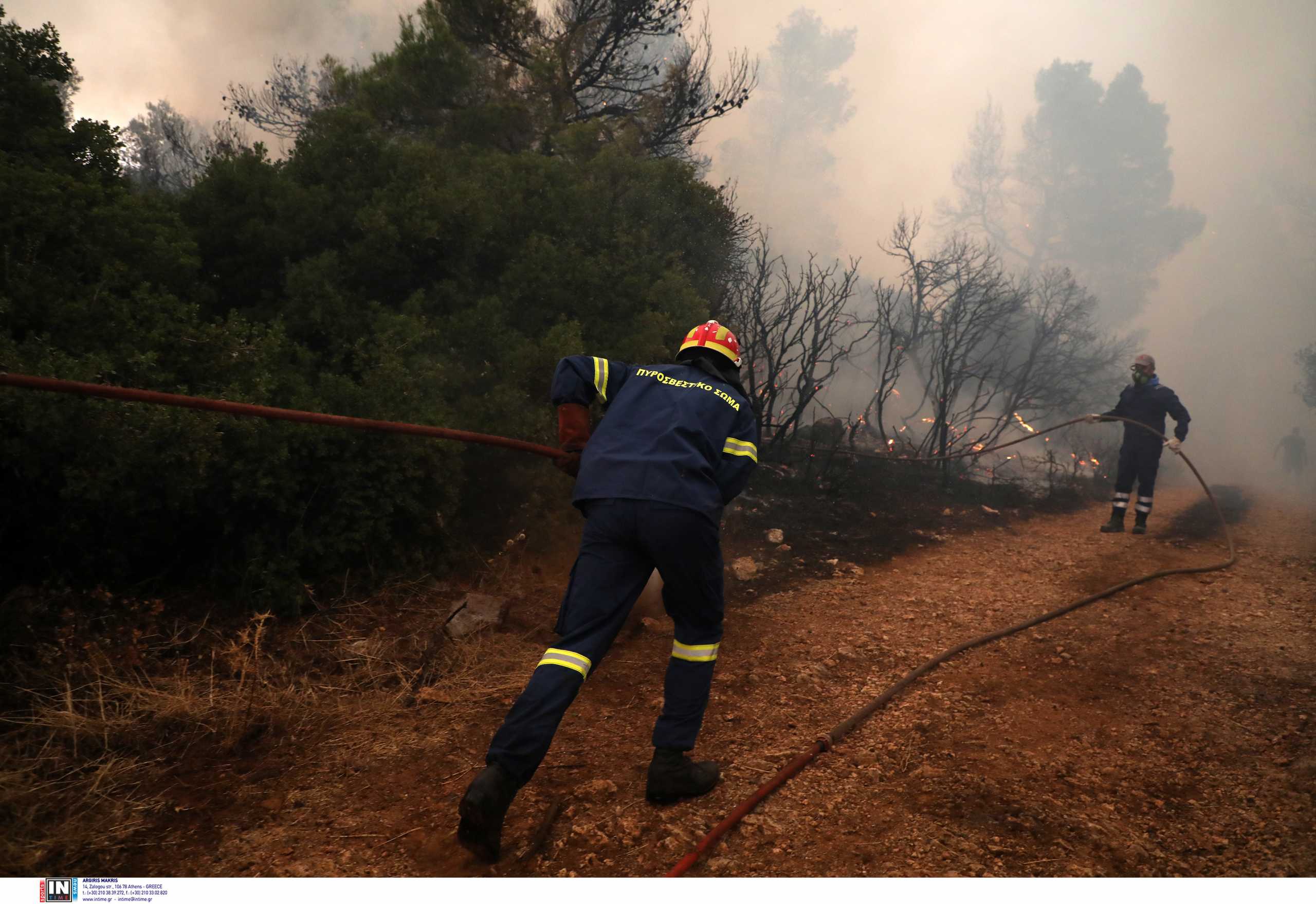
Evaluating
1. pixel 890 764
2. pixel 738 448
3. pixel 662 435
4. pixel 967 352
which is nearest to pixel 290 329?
pixel 662 435

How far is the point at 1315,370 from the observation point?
1081 inches

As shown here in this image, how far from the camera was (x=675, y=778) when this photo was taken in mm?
2768

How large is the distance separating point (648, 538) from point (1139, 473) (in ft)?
26.9

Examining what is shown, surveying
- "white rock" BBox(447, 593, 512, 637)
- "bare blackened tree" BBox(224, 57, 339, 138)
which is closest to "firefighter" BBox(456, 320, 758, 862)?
"white rock" BBox(447, 593, 512, 637)

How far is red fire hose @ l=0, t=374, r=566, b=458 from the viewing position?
219cm

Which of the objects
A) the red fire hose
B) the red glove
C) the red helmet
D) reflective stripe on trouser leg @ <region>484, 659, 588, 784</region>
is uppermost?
the red helmet

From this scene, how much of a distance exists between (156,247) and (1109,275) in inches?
2174

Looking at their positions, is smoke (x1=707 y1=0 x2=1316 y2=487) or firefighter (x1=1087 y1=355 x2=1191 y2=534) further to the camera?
smoke (x1=707 y1=0 x2=1316 y2=487)

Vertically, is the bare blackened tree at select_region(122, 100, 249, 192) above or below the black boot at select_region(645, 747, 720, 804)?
above

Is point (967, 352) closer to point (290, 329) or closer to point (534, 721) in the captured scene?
point (290, 329)

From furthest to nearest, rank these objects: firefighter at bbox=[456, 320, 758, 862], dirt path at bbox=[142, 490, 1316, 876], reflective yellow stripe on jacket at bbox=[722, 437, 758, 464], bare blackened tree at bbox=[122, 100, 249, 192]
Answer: bare blackened tree at bbox=[122, 100, 249, 192] < reflective yellow stripe on jacket at bbox=[722, 437, 758, 464] < firefighter at bbox=[456, 320, 758, 862] < dirt path at bbox=[142, 490, 1316, 876]

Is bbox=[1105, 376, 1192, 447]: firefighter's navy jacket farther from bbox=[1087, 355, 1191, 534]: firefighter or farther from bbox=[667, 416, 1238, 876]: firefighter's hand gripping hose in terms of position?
bbox=[667, 416, 1238, 876]: firefighter's hand gripping hose

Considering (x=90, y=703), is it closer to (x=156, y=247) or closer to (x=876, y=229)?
(x=156, y=247)
